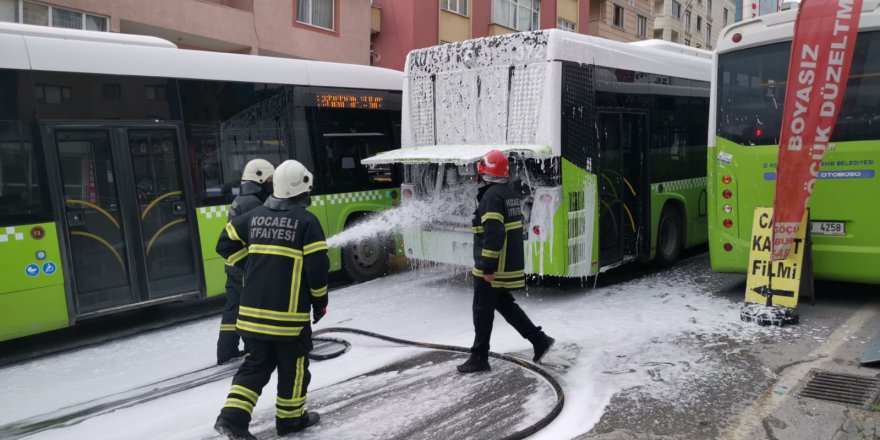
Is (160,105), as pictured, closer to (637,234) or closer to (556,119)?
(556,119)

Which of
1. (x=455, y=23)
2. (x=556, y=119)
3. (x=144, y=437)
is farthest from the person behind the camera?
(x=455, y=23)

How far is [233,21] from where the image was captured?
17.5m

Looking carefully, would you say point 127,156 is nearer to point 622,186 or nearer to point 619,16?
point 622,186

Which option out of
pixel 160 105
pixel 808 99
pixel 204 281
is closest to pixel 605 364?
pixel 808 99

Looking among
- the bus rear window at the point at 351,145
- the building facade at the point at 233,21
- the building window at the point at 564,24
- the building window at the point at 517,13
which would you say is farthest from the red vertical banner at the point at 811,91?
the building window at the point at 564,24

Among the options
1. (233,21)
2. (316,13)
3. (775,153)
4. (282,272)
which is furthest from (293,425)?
(316,13)

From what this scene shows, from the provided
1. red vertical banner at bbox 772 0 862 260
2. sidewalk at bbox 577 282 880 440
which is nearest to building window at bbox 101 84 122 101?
sidewalk at bbox 577 282 880 440

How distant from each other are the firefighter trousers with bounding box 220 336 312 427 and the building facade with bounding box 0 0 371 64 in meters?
12.0

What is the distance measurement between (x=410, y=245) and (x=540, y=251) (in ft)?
6.68

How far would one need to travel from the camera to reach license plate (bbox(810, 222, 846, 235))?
739 centimetres

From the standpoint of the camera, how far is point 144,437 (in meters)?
4.69

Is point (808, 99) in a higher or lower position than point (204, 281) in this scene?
higher

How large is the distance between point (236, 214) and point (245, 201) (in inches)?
5.6

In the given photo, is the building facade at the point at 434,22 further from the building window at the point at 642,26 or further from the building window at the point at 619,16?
the building window at the point at 642,26
